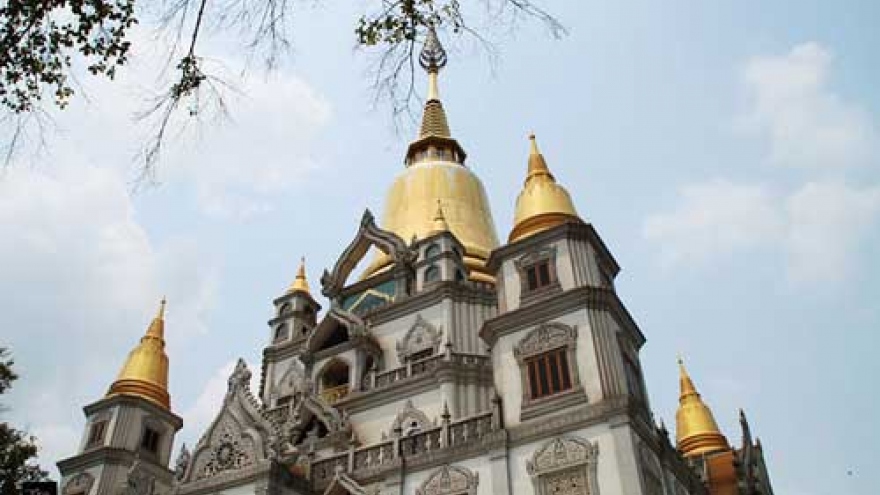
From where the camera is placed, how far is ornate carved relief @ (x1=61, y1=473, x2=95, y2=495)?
2942 cm

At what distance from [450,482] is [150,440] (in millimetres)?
17252

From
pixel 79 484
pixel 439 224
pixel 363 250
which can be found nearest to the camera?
pixel 79 484

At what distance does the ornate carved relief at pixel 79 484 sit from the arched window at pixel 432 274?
15111 millimetres

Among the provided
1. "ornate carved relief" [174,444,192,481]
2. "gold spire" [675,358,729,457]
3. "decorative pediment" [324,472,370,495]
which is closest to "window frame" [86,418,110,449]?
"ornate carved relief" [174,444,192,481]

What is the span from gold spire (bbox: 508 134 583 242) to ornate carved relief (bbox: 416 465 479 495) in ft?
25.3

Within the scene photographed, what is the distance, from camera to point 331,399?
28766mm

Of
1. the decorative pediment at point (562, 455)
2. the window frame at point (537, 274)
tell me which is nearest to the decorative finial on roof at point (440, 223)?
the window frame at point (537, 274)

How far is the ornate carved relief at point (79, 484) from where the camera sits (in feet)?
96.5

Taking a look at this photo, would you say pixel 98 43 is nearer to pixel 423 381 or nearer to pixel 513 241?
pixel 513 241

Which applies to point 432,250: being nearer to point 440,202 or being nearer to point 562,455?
point 440,202

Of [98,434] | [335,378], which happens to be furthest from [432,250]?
[98,434]

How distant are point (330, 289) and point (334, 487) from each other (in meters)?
13.6

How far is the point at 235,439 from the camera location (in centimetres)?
2300

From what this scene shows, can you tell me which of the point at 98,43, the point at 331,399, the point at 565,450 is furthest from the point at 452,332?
the point at 98,43
